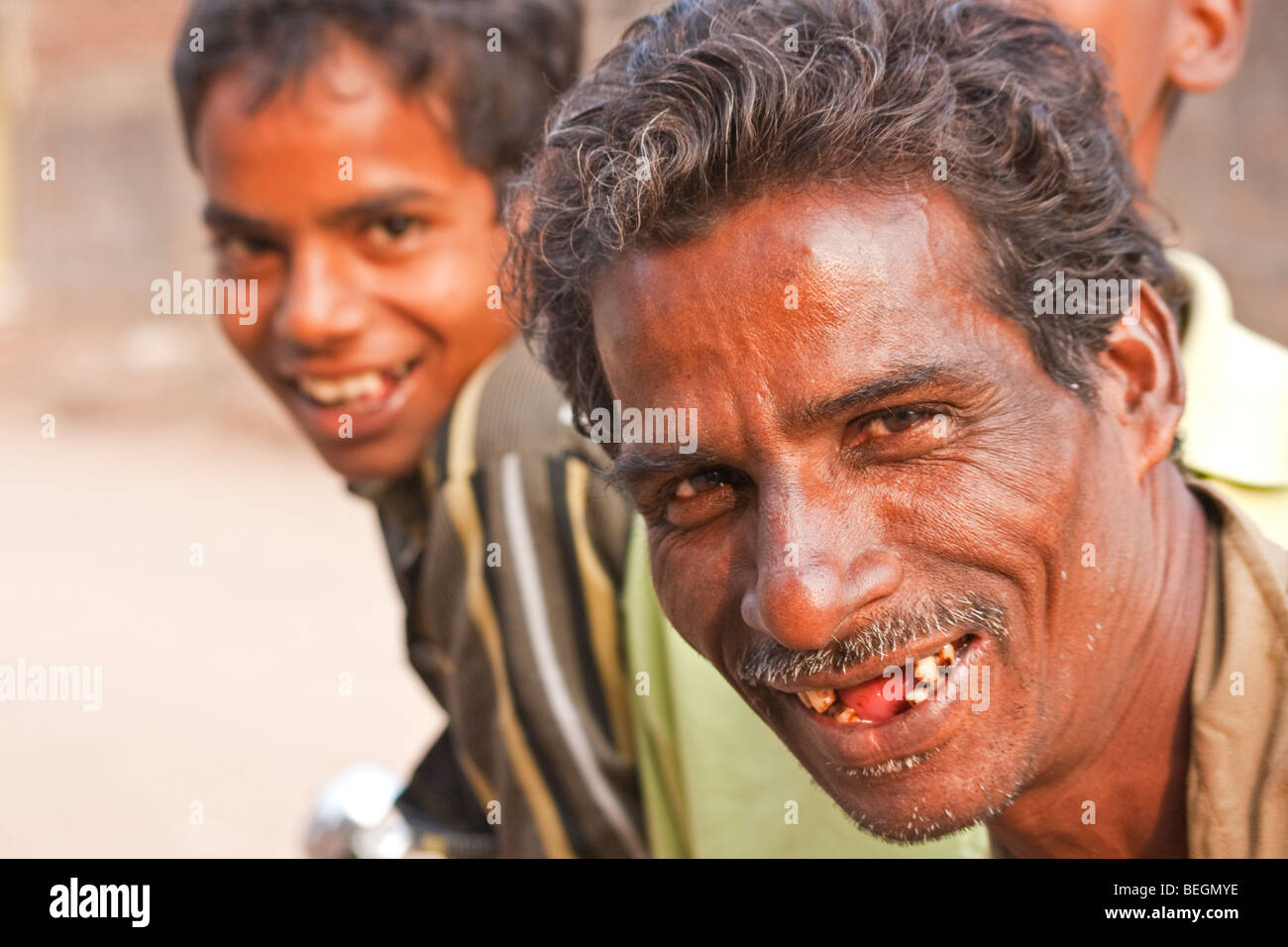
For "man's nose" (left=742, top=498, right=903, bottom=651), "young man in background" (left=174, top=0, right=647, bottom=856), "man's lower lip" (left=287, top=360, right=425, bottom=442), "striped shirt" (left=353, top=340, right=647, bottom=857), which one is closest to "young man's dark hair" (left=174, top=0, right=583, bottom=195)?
"young man in background" (left=174, top=0, right=647, bottom=856)

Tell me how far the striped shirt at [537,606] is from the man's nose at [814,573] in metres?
0.86

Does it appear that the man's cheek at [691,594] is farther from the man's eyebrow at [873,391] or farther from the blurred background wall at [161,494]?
the blurred background wall at [161,494]

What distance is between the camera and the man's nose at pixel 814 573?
1.51 metres

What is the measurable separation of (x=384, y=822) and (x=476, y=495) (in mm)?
1101

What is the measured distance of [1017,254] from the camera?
1669mm

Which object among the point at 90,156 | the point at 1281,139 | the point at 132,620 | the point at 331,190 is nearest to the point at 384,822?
the point at 331,190

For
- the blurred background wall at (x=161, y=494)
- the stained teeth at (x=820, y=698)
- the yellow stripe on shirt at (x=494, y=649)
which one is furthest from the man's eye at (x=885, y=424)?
the blurred background wall at (x=161, y=494)

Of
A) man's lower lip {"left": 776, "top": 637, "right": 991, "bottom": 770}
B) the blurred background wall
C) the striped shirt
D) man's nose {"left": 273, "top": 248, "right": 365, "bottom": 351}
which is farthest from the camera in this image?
the blurred background wall

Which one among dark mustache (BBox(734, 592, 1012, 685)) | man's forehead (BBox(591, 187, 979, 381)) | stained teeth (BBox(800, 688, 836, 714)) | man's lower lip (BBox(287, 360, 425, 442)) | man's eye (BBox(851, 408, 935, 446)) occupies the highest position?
man's lower lip (BBox(287, 360, 425, 442))

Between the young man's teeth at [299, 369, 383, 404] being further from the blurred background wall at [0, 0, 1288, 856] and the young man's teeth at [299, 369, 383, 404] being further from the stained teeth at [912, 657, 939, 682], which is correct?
the blurred background wall at [0, 0, 1288, 856]

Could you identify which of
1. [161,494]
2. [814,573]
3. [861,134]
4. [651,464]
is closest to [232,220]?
[651,464]

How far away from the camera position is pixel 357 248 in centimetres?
284

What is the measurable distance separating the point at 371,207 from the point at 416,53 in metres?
0.37

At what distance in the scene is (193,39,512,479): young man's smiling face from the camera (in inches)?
110
